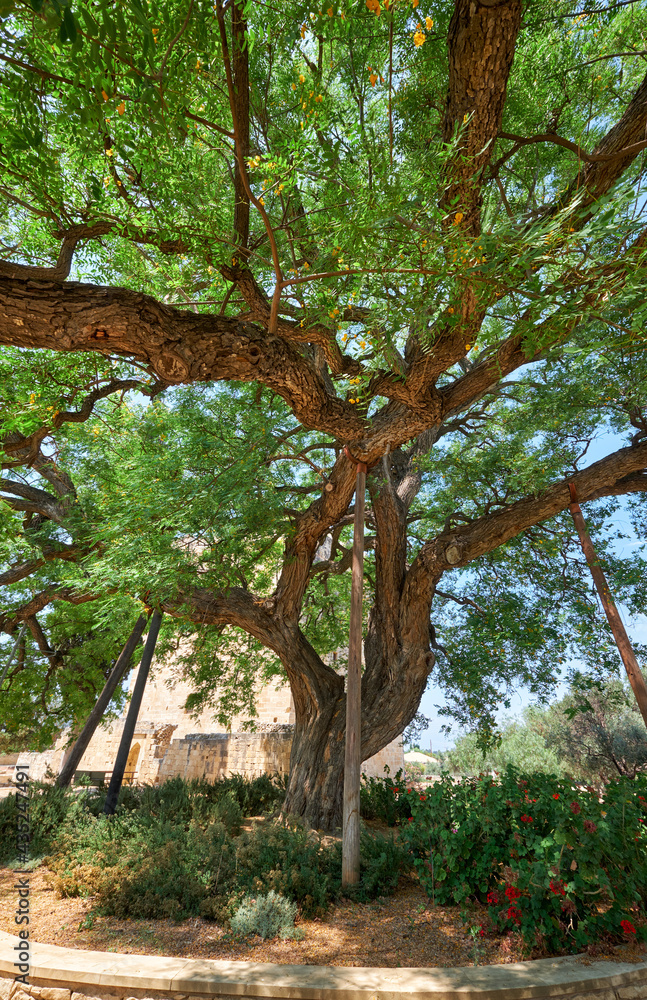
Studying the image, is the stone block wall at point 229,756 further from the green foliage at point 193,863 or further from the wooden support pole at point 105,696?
the green foliage at point 193,863

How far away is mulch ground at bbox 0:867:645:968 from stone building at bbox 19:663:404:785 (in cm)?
413

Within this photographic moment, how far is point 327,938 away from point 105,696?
21.9 ft

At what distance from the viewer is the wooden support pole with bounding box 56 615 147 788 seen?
8.95 meters

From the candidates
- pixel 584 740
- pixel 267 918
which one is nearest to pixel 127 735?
pixel 267 918

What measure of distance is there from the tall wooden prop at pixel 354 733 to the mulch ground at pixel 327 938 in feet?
1.14

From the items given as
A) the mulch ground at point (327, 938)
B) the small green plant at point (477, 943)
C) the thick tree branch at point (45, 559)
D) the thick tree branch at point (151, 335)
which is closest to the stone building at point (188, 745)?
the thick tree branch at point (45, 559)

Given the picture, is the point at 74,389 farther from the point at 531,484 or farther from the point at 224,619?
the point at 531,484

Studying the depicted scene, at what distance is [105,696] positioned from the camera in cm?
936

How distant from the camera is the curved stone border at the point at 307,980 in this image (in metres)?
2.93

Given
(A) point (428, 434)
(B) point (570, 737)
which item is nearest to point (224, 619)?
(A) point (428, 434)

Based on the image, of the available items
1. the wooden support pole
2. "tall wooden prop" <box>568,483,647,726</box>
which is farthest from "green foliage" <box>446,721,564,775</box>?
"tall wooden prop" <box>568,483,647,726</box>

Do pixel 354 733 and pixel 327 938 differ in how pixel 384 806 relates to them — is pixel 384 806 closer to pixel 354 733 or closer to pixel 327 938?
pixel 354 733

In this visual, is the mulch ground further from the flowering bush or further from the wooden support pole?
the wooden support pole

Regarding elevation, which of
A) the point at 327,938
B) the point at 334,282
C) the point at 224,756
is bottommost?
the point at 327,938
